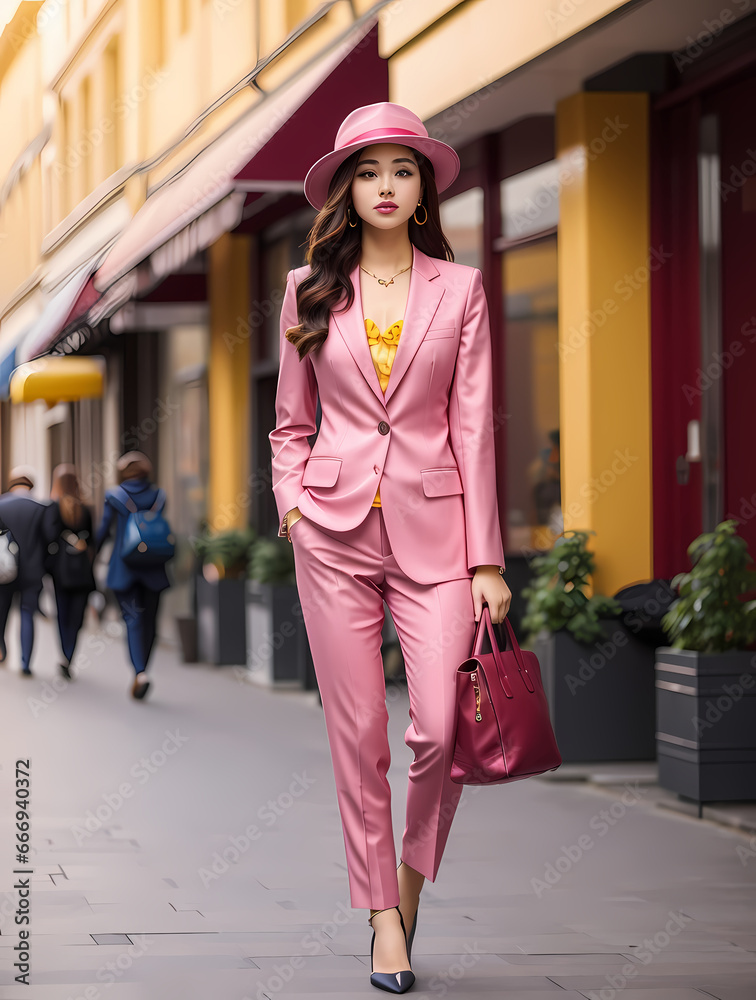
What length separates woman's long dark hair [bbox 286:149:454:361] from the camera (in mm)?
3975

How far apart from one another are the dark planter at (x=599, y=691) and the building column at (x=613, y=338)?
1.55 feet

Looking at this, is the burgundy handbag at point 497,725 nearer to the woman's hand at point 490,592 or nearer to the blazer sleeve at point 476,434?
the woman's hand at point 490,592

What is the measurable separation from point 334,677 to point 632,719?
4.00 meters

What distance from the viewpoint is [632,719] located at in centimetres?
758

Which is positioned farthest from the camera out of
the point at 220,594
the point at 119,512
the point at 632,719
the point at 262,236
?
the point at 262,236

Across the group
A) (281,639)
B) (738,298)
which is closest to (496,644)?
(738,298)

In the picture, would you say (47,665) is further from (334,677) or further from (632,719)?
(334,677)

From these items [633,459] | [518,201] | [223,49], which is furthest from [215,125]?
[633,459]

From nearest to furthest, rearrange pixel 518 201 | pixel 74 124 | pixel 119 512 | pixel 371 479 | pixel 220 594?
pixel 371 479, pixel 518 201, pixel 119 512, pixel 220 594, pixel 74 124

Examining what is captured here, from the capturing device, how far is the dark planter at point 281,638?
472 inches

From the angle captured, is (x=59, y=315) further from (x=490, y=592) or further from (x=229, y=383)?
(x=490, y=592)

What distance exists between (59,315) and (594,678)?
10661mm

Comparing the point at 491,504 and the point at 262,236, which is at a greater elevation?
the point at 262,236

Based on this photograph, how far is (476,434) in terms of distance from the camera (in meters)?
3.88
